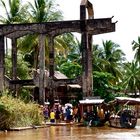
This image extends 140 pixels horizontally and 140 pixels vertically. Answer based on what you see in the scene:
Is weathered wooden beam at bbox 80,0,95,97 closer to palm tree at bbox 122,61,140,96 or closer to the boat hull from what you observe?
the boat hull

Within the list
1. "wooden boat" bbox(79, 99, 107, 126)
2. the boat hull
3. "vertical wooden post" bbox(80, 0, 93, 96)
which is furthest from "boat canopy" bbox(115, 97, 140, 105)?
"vertical wooden post" bbox(80, 0, 93, 96)

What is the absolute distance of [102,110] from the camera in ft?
103

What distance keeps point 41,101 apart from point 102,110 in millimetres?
7491


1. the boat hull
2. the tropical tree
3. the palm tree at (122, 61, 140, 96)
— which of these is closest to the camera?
the boat hull

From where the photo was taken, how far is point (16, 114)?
25906mm

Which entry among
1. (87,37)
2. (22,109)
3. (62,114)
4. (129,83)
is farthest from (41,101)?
(129,83)

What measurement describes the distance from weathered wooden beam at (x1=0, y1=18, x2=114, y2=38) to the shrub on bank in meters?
10.4

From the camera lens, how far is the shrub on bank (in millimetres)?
25328

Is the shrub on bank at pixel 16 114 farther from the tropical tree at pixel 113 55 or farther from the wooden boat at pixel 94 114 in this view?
the tropical tree at pixel 113 55

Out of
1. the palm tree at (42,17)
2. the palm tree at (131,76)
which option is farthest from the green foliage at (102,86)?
the palm tree at (131,76)

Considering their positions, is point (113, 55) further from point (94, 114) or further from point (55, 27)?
point (94, 114)

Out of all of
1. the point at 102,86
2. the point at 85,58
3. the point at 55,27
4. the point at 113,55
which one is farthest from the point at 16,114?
the point at 113,55

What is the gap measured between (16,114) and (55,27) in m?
13.0

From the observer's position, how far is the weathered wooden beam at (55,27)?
3622 cm
